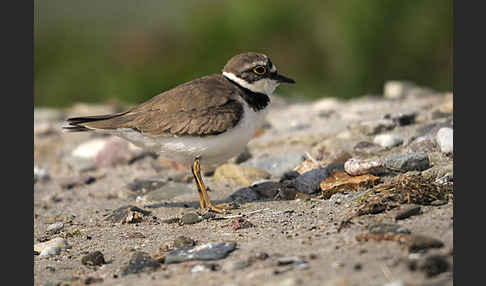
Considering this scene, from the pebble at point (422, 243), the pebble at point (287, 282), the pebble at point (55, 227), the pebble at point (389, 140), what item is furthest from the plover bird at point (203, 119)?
the pebble at point (422, 243)

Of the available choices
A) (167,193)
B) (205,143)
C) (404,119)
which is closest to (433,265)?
(205,143)

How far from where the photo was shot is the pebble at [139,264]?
3.74 metres

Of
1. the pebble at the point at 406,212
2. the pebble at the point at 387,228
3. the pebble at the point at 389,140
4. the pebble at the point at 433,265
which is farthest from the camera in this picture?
the pebble at the point at 389,140

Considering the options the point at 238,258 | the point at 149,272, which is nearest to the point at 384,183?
the point at 238,258

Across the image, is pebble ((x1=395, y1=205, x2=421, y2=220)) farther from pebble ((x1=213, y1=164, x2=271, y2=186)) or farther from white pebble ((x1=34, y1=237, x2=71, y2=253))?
white pebble ((x1=34, y1=237, x2=71, y2=253))

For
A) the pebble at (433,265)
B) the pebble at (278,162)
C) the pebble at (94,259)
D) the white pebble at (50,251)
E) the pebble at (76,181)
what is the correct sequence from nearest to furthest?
the pebble at (433,265) → the pebble at (94,259) → the white pebble at (50,251) → the pebble at (278,162) → the pebble at (76,181)

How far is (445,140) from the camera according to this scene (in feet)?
17.4

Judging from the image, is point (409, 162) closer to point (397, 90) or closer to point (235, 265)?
point (235, 265)

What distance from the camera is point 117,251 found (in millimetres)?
4273

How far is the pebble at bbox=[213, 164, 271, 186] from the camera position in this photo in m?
5.92

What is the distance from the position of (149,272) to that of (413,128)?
3551 mm

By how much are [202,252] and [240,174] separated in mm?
2192

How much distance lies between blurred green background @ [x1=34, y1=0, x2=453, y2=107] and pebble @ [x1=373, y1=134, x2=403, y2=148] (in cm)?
388

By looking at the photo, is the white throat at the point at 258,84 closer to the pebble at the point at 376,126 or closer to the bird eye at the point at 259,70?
the bird eye at the point at 259,70
